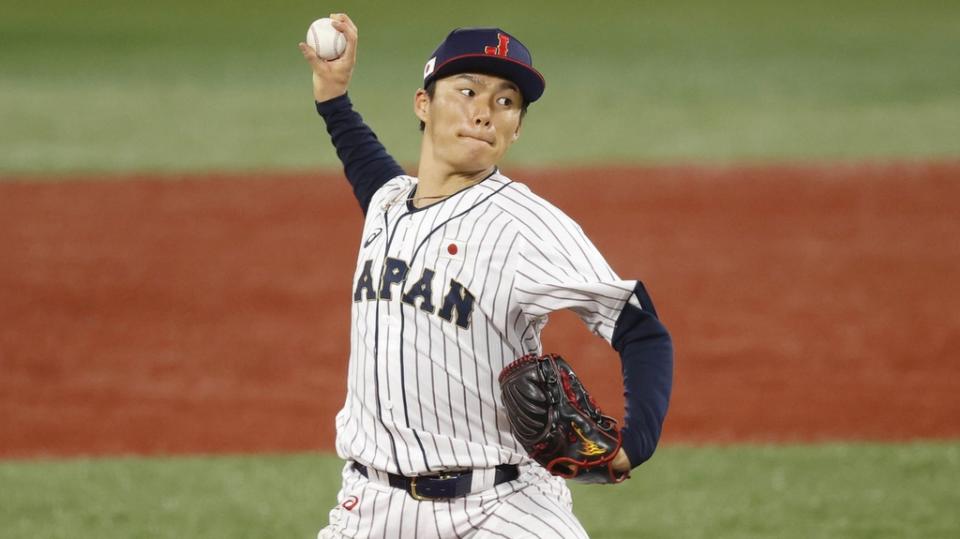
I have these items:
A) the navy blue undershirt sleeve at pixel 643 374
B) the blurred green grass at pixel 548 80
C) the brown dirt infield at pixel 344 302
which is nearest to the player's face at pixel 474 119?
the navy blue undershirt sleeve at pixel 643 374

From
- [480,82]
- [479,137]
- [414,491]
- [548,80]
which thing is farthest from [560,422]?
[548,80]

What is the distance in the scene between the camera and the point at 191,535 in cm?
532

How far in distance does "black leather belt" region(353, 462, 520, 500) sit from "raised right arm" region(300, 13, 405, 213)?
0.82 metres

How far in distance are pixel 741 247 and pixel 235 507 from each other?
5.10 m

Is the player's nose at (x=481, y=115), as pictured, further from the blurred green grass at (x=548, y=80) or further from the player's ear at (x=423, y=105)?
the blurred green grass at (x=548, y=80)

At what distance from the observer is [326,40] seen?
11.6ft

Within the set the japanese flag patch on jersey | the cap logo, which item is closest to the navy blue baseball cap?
the cap logo

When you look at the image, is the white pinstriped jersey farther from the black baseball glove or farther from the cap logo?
the cap logo

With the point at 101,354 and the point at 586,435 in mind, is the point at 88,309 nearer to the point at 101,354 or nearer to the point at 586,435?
the point at 101,354

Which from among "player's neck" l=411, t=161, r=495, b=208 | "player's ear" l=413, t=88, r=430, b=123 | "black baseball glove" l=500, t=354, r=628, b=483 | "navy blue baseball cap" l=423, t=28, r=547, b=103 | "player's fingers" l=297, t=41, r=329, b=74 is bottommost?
"black baseball glove" l=500, t=354, r=628, b=483

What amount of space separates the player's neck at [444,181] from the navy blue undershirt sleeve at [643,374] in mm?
529

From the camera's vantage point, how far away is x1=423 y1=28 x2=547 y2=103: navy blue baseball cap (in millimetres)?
2994

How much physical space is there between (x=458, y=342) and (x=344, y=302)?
18.8 ft

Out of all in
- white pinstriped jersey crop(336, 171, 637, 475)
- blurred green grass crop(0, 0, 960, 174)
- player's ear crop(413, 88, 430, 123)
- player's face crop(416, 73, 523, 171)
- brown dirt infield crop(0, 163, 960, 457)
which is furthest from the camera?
blurred green grass crop(0, 0, 960, 174)
